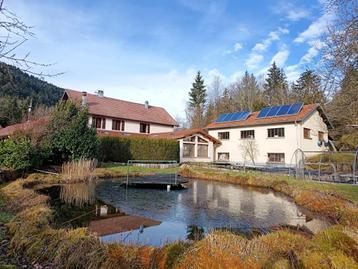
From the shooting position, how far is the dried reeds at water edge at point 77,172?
15.6m

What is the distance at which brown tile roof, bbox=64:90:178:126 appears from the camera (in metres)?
30.3

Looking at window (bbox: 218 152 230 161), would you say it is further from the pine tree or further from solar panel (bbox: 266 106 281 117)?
the pine tree

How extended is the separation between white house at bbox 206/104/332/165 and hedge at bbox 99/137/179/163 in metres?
6.93

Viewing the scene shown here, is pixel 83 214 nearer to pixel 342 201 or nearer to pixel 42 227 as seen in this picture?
pixel 42 227

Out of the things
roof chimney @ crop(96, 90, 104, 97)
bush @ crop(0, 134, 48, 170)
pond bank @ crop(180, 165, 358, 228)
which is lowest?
pond bank @ crop(180, 165, 358, 228)

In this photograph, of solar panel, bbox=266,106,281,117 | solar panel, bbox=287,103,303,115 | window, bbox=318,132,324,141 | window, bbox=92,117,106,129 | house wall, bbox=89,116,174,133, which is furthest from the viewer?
house wall, bbox=89,116,174,133

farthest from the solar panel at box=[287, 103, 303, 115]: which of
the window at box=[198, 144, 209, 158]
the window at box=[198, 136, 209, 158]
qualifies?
the window at box=[198, 144, 209, 158]

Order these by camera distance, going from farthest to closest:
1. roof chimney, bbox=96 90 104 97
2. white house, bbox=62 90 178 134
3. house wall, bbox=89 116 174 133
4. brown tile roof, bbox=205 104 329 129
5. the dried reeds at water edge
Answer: roof chimney, bbox=96 90 104 97
house wall, bbox=89 116 174 133
white house, bbox=62 90 178 134
brown tile roof, bbox=205 104 329 129
the dried reeds at water edge

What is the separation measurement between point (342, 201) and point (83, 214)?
9290 mm

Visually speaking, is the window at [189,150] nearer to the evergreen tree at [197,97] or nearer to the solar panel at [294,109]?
the solar panel at [294,109]

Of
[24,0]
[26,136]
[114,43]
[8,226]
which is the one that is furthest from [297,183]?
[26,136]

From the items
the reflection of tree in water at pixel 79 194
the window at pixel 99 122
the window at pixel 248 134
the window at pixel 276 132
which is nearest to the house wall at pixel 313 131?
the window at pixel 276 132

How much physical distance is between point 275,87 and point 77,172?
40.1 metres

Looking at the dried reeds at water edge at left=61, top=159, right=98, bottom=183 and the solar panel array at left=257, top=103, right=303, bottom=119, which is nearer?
the dried reeds at water edge at left=61, top=159, right=98, bottom=183
